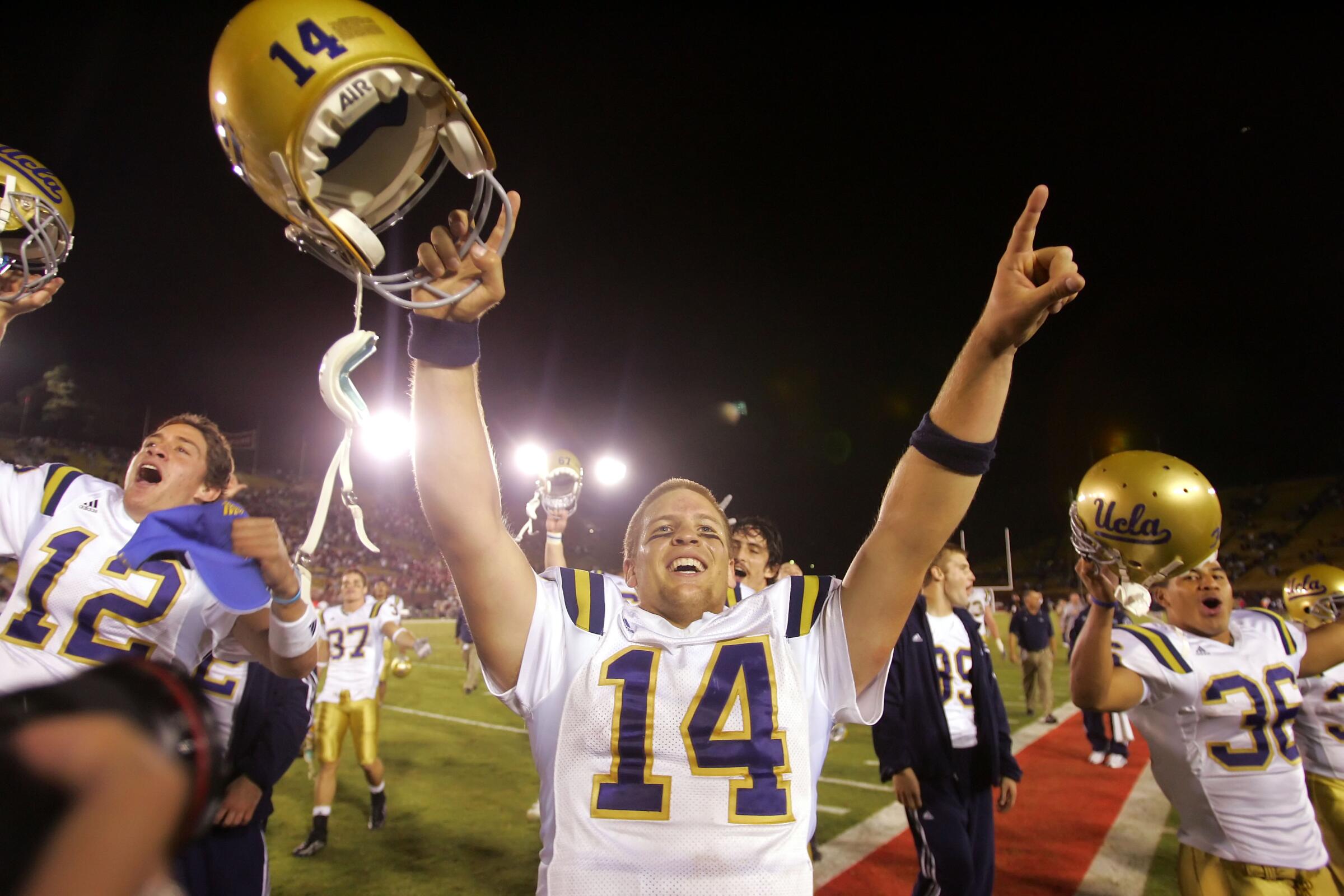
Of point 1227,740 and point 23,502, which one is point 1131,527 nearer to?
point 1227,740

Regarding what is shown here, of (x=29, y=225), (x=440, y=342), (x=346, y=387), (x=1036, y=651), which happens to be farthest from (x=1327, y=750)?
(x=1036, y=651)

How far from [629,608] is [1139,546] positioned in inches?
74.8

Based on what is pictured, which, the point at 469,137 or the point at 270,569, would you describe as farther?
the point at 270,569

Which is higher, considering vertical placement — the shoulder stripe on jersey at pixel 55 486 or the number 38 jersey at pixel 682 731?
the shoulder stripe on jersey at pixel 55 486

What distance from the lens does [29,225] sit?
2.61 meters

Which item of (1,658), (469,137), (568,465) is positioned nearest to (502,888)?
(568,465)

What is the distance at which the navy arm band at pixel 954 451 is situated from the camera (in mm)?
1769

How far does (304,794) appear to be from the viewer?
7078mm

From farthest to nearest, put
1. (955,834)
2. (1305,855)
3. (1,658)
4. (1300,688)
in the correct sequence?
(1300,688), (955,834), (1305,855), (1,658)

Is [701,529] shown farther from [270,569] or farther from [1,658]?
[1,658]

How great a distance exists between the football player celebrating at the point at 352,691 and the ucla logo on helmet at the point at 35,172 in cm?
406

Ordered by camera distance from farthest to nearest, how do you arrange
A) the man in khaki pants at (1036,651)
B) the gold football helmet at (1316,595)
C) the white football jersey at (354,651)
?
the man in khaki pants at (1036,651)
the white football jersey at (354,651)
the gold football helmet at (1316,595)

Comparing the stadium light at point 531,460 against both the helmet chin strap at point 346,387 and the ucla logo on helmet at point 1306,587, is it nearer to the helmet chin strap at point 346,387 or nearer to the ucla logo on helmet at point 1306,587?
the helmet chin strap at point 346,387

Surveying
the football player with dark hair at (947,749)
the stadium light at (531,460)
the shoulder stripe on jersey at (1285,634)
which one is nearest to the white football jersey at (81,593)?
the stadium light at (531,460)
